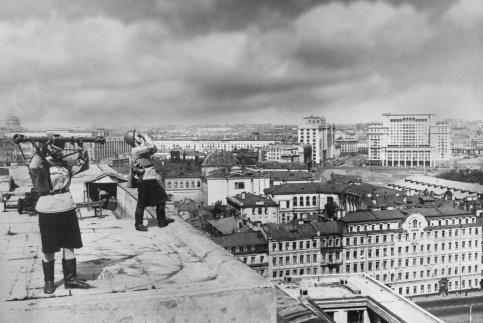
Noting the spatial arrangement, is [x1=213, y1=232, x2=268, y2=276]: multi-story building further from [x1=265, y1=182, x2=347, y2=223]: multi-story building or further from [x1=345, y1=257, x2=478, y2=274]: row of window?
[x1=265, y1=182, x2=347, y2=223]: multi-story building

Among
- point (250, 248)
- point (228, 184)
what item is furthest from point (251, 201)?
point (250, 248)

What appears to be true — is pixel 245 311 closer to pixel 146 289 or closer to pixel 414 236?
pixel 146 289

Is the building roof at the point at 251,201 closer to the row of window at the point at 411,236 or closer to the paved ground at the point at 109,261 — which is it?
the row of window at the point at 411,236

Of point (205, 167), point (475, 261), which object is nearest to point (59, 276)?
point (475, 261)

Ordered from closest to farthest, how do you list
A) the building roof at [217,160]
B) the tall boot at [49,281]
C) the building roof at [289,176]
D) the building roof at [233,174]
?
1. the tall boot at [49,281]
2. the building roof at [233,174]
3. the building roof at [217,160]
4. the building roof at [289,176]

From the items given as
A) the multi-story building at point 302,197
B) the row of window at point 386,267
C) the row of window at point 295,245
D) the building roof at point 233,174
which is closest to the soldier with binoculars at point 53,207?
the row of window at point 295,245

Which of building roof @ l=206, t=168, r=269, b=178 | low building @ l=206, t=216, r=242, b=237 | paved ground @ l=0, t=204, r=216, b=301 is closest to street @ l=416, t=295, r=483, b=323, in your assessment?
low building @ l=206, t=216, r=242, b=237
